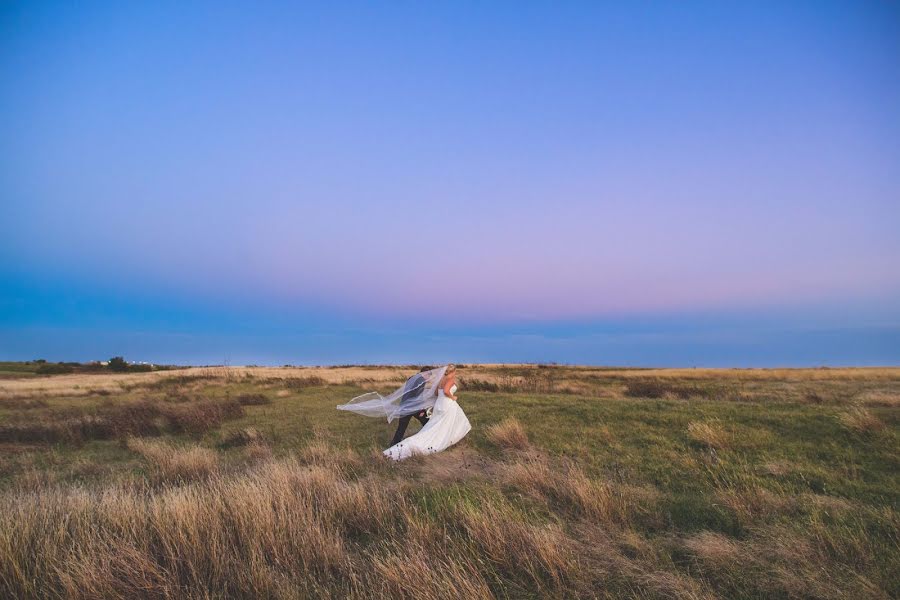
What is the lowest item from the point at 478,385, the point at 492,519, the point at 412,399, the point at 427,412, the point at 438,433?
the point at 478,385

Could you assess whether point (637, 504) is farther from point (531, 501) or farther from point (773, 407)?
point (773, 407)

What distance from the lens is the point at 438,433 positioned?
448 inches

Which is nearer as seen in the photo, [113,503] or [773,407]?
[113,503]

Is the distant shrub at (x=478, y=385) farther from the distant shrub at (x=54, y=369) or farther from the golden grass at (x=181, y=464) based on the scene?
the distant shrub at (x=54, y=369)

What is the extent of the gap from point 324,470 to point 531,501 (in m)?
3.50

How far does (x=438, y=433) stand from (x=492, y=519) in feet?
20.8

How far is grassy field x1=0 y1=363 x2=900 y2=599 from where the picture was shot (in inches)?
162

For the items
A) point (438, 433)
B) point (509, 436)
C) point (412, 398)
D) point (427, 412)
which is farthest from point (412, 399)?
point (509, 436)

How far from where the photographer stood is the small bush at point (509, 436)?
11.0 metres

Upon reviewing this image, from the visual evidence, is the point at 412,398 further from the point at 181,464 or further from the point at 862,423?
the point at 862,423

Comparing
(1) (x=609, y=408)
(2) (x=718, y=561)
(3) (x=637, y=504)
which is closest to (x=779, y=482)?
(3) (x=637, y=504)

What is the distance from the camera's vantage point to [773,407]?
577 inches

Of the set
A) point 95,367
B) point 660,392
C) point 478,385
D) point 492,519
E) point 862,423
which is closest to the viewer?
point 492,519

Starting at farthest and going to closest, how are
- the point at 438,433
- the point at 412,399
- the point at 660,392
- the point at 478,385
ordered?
the point at 478,385
the point at 660,392
the point at 412,399
the point at 438,433
